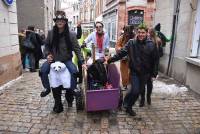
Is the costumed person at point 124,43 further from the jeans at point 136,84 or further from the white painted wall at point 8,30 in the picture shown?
the white painted wall at point 8,30

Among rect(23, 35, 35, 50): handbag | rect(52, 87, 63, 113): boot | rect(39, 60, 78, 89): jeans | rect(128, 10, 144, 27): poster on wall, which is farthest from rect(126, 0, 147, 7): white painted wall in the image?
rect(52, 87, 63, 113): boot

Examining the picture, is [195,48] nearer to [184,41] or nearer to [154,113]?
[184,41]

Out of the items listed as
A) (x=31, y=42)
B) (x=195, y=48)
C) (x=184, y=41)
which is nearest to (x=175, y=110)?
(x=195, y=48)

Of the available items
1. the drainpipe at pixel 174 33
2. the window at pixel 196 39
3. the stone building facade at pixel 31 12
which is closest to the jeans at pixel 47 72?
the window at pixel 196 39

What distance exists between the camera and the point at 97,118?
4453 mm

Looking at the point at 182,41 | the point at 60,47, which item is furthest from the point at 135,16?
the point at 60,47

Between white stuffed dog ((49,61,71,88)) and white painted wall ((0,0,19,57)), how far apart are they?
2.38 m

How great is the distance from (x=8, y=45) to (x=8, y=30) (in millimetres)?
398

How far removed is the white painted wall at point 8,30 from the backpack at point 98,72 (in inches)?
105

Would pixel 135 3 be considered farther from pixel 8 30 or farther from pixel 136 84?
pixel 136 84

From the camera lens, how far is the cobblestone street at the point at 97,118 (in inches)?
158

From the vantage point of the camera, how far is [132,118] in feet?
14.8

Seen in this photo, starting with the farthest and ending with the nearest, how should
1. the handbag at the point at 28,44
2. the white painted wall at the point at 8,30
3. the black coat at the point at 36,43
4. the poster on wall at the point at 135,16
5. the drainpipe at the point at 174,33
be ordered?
the poster on wall at the point at 135,16
the black coat at the point at 36,43
the handbag at the point at 28,44
the drainpipe at the point at 174,33
the white painted wall at the point at 8,30

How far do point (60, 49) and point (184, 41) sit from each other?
406 centimetres
